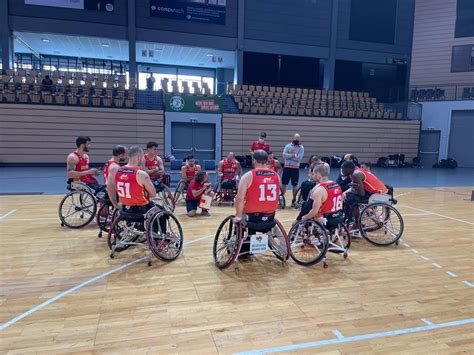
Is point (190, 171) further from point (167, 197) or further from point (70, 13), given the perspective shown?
point (70, 13)

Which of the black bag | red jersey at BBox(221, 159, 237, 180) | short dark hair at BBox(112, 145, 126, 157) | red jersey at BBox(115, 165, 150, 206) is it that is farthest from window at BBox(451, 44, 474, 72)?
red jersey at BBox(115, 165, 150, 206)

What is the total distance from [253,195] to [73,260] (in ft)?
7.69

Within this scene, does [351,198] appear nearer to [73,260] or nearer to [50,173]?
[73,260]

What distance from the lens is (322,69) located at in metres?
20.5

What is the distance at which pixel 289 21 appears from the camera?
60.7 ft

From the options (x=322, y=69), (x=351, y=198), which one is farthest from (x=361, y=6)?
(x=351, y=198)

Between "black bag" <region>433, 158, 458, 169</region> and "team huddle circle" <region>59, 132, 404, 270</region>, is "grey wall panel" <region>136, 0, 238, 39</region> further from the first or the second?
"team huddle circle" <region>59, 132, 404, 270</region>

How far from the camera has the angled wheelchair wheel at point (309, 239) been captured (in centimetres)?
423

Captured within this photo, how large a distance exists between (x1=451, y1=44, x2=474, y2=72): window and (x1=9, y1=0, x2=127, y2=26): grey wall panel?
1693 cm

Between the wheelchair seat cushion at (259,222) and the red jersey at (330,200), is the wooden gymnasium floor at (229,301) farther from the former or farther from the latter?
the red jersey at (330,200)

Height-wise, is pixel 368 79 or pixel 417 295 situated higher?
pixel 368 79

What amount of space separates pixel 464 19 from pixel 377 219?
1906 cm


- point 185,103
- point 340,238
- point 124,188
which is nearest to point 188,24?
point 185,103

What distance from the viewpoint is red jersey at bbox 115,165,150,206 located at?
423cm
